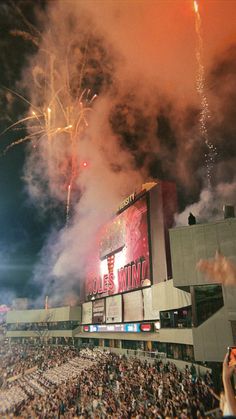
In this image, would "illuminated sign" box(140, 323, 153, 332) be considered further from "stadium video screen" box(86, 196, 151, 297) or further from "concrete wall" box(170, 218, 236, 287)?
"concrete wall" box(170, 218, 236, 287)

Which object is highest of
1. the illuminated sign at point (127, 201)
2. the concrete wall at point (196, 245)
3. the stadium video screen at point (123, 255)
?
the illuminated sign at point (127, 201)

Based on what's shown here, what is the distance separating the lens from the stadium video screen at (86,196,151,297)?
43156mm

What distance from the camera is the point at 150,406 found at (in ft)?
58.2

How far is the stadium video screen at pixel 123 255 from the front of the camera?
43.2 m

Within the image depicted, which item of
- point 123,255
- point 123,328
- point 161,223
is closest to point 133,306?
point 123,328

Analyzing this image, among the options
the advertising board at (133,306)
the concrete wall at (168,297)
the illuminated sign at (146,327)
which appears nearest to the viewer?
the concrete wall at (168,297)

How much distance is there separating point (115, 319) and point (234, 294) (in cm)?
2920

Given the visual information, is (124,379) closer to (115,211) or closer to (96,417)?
(96,417)

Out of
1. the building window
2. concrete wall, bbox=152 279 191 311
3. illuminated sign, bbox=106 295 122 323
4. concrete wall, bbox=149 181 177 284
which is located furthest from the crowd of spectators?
concrete wall, bbox=149 181 177 284

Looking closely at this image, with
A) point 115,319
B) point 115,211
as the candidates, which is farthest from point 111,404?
A: point 115,211

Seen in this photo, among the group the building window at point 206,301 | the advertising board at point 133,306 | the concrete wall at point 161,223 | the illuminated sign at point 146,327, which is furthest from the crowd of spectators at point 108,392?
the concrete wall at point 161,223

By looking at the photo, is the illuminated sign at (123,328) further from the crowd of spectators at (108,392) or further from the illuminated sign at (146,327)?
the crowd of spectators at (108,392)

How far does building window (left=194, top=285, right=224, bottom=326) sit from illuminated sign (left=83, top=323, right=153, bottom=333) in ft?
50.4

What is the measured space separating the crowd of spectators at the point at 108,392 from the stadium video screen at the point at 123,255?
11.0 m
